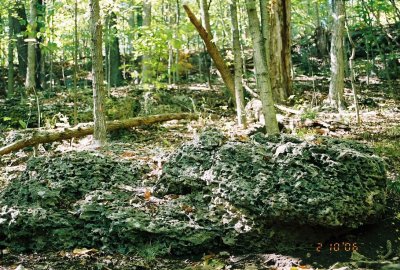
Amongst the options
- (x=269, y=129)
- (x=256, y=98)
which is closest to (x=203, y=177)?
(x=269, y=129)

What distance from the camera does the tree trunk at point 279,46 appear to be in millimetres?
9617

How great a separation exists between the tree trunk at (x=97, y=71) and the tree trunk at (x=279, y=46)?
16.4 feet

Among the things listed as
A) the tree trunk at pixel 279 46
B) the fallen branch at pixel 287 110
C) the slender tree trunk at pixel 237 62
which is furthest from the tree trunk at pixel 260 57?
the tree trunk at pixel 279 46

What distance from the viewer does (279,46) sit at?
32.0 ft

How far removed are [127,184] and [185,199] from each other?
0.77 metres

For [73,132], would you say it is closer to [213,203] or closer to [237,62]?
[237,62]

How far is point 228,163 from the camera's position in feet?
13.5

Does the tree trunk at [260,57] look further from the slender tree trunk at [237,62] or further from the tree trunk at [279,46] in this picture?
the tree trunk at [279,46]

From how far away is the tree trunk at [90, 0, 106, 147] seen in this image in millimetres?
5773

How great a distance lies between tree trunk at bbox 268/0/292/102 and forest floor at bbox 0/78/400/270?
3.65 feet

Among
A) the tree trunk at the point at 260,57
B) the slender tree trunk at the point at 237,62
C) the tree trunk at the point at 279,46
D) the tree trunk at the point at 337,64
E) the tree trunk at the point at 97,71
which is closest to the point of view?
the tree trunk at the point at 260,57

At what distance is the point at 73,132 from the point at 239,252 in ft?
14.5
